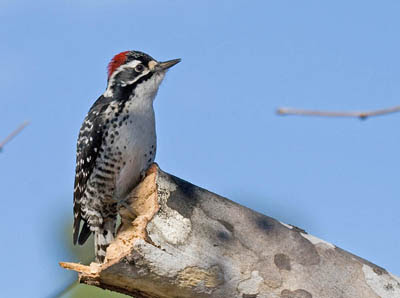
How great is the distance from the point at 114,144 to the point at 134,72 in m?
0.73

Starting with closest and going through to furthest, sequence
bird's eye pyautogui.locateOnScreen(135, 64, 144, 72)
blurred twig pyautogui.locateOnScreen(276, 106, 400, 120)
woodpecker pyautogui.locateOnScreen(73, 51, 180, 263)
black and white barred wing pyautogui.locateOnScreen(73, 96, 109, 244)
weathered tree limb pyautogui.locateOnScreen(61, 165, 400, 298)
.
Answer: blurred twig pyautogui.locateOnScreen(276, 106, 400, 120) → weathered tree limb pyautogui.locateOnScreen(61, 165, 400, 298) → woodpecker pyautogui.locateOnScreen(73, 51, 180, 263) → black and white barred wing pyautogui.locateOnScreen(73, 96, 109, 244) → bird's eye pyautogui.locateOnScreen(135, 64, 144, 72)

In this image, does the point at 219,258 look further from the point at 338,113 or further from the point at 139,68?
the point at 139,68

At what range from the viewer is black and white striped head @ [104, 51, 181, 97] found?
534 cm

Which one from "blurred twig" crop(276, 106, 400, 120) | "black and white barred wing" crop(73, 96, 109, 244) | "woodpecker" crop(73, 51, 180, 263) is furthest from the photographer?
"black and white barred wing" crop(73, 96, 109, 244)

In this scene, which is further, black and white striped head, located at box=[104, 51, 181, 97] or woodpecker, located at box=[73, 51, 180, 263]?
black and white striped head, located at box=[104, 51, 181, 97]

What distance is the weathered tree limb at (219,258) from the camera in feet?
11.5

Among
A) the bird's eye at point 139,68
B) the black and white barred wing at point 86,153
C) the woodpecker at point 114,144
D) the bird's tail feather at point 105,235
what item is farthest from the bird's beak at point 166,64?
the bird's tail feather at point 105,235

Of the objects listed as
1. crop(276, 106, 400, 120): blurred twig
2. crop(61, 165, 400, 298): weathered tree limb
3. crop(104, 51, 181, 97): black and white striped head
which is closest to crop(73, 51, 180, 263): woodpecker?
crop(104, 51, 181, 97): black and white striped head

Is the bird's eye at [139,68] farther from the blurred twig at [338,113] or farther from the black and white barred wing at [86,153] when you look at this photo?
the blurred twig at [338,113]

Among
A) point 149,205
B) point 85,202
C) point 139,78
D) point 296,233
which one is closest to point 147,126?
point 139,78

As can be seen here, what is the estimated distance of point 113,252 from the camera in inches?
143

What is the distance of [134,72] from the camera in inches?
213

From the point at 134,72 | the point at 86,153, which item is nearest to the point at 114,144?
the point at 86,153

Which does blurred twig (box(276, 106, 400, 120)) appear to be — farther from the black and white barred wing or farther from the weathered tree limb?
the black and white barred wing
